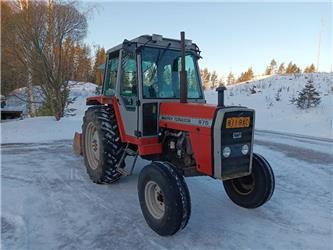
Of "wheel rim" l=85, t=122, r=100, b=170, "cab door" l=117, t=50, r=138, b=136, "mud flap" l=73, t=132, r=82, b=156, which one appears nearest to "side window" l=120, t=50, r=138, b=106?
"cab door" l=117, t=50, r=138, b=136

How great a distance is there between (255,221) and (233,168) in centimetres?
74

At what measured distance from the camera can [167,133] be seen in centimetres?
491

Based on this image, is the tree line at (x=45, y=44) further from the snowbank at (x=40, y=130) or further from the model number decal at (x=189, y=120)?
the model number decal at (x=189, y=120)

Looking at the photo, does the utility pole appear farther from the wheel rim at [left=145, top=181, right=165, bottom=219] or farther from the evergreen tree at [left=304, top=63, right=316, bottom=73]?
the evergreen tree at [left=304, top=63, right=316, bottom=73]

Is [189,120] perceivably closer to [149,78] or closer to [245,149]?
[245,149]

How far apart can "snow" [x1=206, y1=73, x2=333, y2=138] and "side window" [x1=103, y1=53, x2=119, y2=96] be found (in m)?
9.34

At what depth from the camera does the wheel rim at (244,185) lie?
15.1 ft

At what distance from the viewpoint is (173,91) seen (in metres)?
5.13

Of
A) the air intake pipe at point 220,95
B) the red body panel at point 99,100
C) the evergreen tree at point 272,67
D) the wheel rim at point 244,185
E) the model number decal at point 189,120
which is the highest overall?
the evergreen tree at point 272,67

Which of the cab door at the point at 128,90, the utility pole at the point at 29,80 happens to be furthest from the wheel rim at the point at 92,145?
the utility pole at the point at 29,80

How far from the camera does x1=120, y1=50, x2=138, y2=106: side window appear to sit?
509cm

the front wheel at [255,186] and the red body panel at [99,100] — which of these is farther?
the red body panel at [99,100]

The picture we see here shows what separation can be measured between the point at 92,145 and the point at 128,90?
5.19ft

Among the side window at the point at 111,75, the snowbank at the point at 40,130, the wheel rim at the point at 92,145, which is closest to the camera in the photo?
the side window at the point at 111,75
